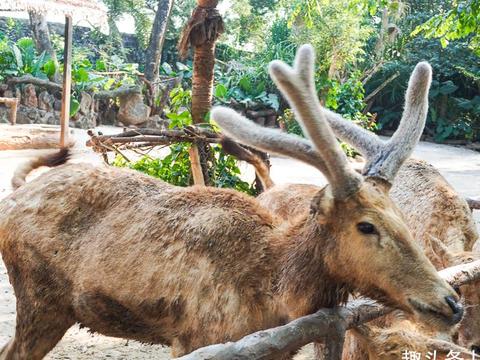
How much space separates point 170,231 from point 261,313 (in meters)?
0.66

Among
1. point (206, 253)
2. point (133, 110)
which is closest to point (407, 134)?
point (206, 253)

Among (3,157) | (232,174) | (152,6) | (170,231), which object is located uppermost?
(152,6)

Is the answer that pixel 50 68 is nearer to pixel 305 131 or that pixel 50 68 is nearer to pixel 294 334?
pixel 305 131

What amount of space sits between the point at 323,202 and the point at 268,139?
375mm

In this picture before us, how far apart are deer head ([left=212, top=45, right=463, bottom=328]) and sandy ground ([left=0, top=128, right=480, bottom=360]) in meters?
1.93

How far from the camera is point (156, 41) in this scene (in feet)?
76.5

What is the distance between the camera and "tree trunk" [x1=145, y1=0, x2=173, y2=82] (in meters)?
23.3

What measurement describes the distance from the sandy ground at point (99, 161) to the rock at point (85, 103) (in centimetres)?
118

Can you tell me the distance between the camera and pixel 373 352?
2.89 meters

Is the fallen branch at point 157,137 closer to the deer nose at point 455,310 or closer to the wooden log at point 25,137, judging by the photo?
the deer nose at point 455,310

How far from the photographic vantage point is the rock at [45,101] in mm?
19578

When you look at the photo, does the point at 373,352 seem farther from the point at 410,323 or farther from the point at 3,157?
the point at 3,157

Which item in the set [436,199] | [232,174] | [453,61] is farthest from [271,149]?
[453,61]

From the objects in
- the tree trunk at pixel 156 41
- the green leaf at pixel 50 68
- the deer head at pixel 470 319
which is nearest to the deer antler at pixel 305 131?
the deer head at pixel 470 319
